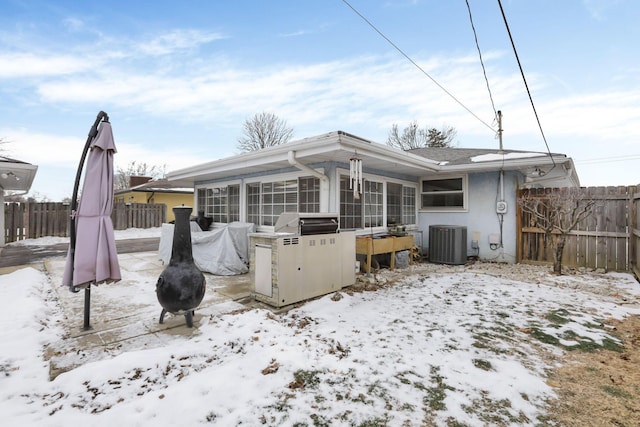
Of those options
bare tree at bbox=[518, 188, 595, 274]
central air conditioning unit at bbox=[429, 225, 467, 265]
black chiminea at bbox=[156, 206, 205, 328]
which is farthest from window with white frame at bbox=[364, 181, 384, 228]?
black chiminea at bbox=[156, 206, 205, 328]

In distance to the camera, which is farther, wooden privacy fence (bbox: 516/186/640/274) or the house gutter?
wooden privacy fence (bbox: 516/186/640/274)

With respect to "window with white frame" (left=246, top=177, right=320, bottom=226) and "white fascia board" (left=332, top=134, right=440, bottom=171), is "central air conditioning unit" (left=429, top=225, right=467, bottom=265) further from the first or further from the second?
"window with white frame" (left=246, top=177, right=320, bottom=226)

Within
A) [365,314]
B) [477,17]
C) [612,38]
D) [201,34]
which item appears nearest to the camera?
[365,314]

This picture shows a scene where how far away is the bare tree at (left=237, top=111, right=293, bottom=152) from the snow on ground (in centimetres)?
1902

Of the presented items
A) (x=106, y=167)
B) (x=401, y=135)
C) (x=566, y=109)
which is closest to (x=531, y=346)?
(x=106, y=167)

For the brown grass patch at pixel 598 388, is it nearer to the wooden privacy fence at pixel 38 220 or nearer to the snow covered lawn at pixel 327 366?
the snow covered lawn at pixel 327 366

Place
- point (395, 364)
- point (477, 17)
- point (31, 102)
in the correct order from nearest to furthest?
point (395, 364) < point (477, 17) < point (31, 102)

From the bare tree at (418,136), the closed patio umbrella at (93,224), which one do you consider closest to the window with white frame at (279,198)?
the closed patio umbrella at (93,224)

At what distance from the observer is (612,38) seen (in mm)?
5590

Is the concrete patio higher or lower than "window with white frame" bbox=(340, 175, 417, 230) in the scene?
lower

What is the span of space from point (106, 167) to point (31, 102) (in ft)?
29.0

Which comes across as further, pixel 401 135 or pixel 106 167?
pixel 401 135

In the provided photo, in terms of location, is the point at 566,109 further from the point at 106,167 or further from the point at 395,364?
the point at 106,167

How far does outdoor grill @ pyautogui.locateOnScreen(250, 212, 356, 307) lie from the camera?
12.6 feet
